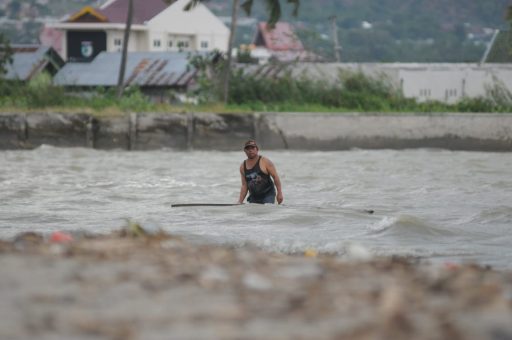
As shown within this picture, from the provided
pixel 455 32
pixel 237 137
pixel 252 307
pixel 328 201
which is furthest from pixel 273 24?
pixel 455 32

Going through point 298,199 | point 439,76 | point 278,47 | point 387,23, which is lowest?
point 298,199

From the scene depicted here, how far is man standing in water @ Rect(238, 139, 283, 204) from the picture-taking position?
1457cm

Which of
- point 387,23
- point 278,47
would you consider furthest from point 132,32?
point 387,23

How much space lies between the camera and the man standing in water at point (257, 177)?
14575 millimetres

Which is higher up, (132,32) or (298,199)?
(132,32)

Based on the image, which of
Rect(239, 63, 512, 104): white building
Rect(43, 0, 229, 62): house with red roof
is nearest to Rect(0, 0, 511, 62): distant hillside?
Rect(43, 0, 229, 62): house with red roof

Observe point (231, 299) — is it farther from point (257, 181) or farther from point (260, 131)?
point (260, 131)

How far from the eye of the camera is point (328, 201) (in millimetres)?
17703

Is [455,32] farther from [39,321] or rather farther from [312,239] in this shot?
[39,321]

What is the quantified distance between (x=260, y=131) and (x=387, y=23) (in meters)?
78.2

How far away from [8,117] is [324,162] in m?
7.53

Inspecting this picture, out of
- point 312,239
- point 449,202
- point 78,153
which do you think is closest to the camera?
point 312,239

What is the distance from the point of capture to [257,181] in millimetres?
14828

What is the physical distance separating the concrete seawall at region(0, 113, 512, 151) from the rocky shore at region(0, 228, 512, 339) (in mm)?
19805
